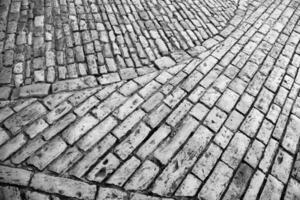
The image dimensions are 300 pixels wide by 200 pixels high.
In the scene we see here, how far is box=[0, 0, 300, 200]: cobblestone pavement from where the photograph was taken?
317 cm

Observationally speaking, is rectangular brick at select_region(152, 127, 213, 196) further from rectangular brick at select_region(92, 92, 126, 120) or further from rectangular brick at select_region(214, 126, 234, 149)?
rectangular brick at select_region(92, 92, 126, 120)

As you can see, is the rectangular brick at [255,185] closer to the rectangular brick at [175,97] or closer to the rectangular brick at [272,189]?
the rectangular brick at [272,189]

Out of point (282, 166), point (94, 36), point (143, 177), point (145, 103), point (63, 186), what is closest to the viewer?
point (63, 186)

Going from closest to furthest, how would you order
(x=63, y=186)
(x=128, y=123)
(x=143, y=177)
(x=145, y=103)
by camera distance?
(x=63, y=186)
(x=143, y=177)
(x=128, y=123)
(x=145, y=103)

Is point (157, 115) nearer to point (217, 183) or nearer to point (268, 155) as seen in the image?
point (217, 183)

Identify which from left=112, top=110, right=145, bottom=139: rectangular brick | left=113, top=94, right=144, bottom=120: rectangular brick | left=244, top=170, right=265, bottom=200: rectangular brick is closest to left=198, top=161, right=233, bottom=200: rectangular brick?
left=244, top=170, right=265, bottom=200: rectangular brick

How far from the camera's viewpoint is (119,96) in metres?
4.05

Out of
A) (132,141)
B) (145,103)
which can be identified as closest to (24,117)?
(132,141)

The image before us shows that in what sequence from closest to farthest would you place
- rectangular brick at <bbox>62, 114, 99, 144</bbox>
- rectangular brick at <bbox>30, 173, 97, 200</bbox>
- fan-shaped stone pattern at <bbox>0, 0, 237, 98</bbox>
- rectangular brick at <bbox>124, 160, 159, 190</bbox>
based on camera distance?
rectangular brick at <bbox>30, 173, 97, 200</bbox> → rectangular brick at <bbox>124, 160, 159, 190</bbox> → rectangular brick at <bbox>62, 114, 99, 144</bbox> → fan-shaped stone pattern at <bbox>0, 0, 237, 98</bbox>

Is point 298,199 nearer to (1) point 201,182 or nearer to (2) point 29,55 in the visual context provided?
(1) point 201,182

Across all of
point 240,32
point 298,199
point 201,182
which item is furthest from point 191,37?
point 298,199

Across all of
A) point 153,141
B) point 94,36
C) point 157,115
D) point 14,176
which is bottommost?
point 14,176

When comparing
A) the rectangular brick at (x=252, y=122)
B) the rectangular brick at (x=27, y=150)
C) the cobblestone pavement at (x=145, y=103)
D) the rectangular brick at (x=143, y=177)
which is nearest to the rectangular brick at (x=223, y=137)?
the cobblestone pavement at (x=145, y=103)

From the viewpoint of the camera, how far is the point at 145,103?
399cm
